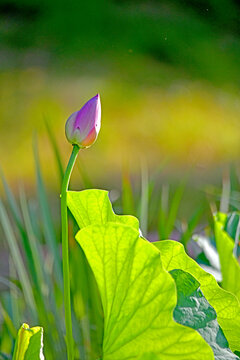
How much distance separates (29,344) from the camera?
0.68 ft

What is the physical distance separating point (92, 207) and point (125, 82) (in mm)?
5097

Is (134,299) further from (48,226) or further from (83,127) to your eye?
(48,226)

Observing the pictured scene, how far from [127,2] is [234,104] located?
1647 millimetres

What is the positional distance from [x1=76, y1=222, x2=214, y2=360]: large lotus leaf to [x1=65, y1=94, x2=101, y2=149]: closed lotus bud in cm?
4

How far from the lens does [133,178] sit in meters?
3.93

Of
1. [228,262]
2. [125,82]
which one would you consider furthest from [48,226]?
[125,82]

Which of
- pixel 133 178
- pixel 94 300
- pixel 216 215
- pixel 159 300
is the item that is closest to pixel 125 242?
pixel 159 300

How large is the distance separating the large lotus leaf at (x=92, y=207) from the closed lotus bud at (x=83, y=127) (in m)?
0.02

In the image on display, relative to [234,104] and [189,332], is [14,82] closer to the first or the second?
[234,104]

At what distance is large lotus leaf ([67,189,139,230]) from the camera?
0.24 m

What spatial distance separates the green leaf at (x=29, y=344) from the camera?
8.1 inches

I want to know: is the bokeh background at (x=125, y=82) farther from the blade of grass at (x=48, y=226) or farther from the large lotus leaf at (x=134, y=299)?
the large lotus leaf at (x=134, y=299)

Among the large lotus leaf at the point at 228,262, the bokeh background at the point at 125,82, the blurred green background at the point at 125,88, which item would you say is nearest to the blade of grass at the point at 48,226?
the large lotus leaf at the point at 228,262

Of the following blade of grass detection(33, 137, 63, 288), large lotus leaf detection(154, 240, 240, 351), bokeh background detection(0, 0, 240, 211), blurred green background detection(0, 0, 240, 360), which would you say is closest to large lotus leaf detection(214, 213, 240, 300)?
large lotus leaf detection(154, 240, 240, 351)
